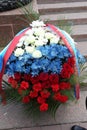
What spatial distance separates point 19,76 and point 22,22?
1.51 metres

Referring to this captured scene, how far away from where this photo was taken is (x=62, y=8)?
18.9 feet

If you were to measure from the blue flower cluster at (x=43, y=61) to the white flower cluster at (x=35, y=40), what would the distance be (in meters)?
0.05

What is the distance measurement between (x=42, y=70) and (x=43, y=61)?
0.33 feet

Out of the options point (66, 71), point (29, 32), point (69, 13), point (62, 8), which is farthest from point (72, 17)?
point (66, 71)

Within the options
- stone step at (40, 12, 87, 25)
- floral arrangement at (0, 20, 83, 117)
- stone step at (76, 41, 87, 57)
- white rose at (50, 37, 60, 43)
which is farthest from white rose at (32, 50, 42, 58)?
stone step at (40, 12, 87, 25)

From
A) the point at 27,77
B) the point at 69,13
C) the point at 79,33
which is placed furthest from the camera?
the point at 69,13

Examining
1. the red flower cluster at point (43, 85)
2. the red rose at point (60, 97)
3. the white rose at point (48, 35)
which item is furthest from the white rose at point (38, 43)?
the red rose at point (60, 97)

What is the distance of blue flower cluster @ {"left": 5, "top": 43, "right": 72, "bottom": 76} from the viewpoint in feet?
10.1

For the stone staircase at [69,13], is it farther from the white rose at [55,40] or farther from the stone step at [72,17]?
the white rose at [55,40]

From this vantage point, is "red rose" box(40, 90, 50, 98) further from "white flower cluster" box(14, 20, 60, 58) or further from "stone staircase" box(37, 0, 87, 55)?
"stone staircase" box(37, 0, 87, 55)

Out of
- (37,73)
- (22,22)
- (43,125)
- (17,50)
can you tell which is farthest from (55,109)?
(22,22)

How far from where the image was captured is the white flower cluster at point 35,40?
3109mm

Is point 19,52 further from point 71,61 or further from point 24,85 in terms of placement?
point 71,61

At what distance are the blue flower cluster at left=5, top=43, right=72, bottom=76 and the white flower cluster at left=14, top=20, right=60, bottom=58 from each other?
0.05m
